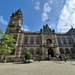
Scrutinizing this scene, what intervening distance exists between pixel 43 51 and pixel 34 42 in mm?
6878

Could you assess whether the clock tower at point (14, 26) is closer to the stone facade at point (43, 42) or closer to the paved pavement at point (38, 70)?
the stone facade at point (43, 42)

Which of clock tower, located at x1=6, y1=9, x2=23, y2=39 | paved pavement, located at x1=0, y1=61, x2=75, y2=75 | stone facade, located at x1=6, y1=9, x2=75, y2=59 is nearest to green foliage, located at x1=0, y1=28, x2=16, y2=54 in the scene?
paved pavement, located at x1=0, y1=61, x2=75, y2=75

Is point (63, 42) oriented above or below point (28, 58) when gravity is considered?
above

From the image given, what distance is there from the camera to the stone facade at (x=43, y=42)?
1328 inches

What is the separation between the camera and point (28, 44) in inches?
→ 1410

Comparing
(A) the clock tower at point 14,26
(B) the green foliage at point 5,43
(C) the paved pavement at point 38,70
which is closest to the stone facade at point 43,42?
(A) the clock tower at point 14,26

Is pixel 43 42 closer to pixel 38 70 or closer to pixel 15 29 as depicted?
pixel 15 29

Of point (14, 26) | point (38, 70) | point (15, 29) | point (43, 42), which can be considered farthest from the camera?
point (14, 26)

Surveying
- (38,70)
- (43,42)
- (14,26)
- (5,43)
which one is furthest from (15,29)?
(38,70)

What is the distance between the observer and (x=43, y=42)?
3581 cm

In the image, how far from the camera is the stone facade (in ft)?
111

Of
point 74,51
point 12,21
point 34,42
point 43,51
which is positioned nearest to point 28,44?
point 34,42

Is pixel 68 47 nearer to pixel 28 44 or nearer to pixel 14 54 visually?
pixel 28 44

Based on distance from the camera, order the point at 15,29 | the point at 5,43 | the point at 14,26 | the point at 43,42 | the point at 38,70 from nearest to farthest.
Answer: the point at 38,70, the point at 5,43, the point at 43,42, the point at 15,29, the point at 14,26
